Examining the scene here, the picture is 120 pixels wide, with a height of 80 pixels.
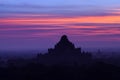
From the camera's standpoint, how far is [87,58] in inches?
3243

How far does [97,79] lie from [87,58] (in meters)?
33.9

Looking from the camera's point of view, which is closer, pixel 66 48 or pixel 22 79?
pixel 22 79

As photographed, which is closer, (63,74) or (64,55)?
(63,74)

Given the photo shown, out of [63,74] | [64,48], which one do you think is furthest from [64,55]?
[63,74]

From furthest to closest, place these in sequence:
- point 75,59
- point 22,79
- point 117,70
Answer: point 75,59, point 117,70, point 22,79

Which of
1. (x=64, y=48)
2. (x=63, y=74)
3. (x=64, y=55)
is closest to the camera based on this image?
(x=63, y=74)

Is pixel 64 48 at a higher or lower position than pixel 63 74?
higher

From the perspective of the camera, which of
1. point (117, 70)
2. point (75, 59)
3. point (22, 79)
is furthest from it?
point (75, 59)

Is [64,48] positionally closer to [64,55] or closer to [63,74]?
[64,55]

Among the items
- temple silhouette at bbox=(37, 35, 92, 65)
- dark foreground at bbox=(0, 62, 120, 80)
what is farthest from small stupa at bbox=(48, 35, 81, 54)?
dark foreground at bbox=(0, 62, 120, 80)

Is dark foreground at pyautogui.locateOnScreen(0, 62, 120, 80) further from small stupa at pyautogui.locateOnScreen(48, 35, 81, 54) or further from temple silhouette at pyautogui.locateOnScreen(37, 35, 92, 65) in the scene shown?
small stupa at pyautogui.locateOnScreen(48, 35, 81, 54)

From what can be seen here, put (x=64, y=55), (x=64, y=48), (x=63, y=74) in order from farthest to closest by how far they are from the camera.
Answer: (x=64, y=48) → (x=64, y=55) → (x=63, y=74)

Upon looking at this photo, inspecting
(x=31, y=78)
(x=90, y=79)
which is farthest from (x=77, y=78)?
(x=31, y=78)

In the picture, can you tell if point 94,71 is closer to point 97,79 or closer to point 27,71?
point 97,79
